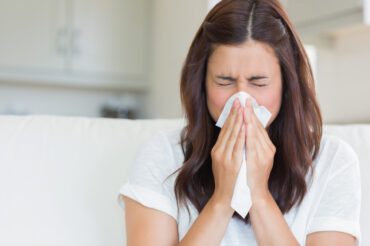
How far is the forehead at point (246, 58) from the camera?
3.29 feet

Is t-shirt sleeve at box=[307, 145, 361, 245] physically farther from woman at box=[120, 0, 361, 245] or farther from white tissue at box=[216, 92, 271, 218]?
white tissue at box=[216, 92, 271, 218]

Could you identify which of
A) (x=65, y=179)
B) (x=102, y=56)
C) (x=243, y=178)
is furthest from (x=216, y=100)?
(x=102, y=56)

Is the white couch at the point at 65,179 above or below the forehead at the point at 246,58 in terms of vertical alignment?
below

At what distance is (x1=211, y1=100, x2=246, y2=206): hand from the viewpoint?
100 cm

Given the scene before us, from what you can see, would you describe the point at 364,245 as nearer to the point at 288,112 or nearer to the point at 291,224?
the point at 291,224

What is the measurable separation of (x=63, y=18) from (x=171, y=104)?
35.8 inches

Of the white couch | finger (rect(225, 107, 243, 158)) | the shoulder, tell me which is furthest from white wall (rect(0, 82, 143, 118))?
finger (rect(225, 107, 243, 158))

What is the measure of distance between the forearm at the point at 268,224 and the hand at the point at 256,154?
0.02 m

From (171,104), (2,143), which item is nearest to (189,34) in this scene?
(171,104)

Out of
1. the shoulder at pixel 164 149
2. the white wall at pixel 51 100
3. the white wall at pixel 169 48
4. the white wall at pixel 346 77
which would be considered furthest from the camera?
the white wall at pixel 51 100

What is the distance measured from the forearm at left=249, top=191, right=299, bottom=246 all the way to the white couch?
0.30 m

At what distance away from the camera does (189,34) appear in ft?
9.04

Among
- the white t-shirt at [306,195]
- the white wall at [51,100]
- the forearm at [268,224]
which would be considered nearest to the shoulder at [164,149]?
the white t-shirt at [306,195]

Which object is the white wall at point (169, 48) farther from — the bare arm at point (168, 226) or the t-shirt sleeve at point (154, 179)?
the bare arm at point (168, 226)
